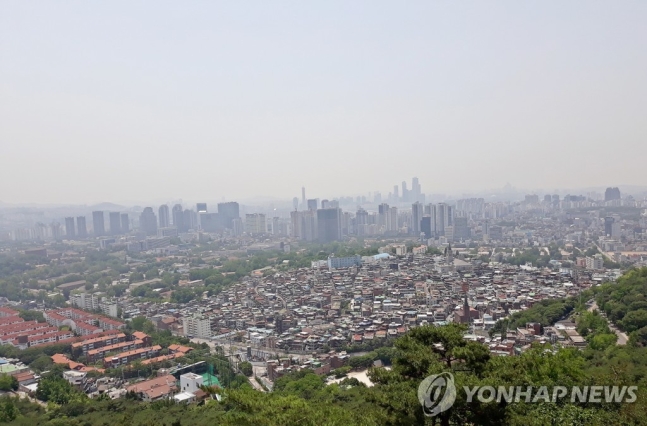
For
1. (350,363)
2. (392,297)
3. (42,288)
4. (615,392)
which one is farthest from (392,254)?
(615,392)

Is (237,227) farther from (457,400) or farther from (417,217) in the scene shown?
(457,400)

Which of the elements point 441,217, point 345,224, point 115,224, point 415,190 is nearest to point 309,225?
point 345,224

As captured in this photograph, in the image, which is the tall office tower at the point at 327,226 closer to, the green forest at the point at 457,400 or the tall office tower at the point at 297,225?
the tall office tower at the point at 297,225

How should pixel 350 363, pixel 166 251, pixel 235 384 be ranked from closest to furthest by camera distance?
1. pixel 235 384
2. pixel 350 363
3. pixel 166 251

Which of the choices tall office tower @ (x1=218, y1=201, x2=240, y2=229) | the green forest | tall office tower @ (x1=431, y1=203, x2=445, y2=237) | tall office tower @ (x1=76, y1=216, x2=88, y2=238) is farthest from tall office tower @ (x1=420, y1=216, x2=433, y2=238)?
tall office tower @ (x1=76, y1=216, x2=88, y2=238)

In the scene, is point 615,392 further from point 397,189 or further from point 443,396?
point 397,189
